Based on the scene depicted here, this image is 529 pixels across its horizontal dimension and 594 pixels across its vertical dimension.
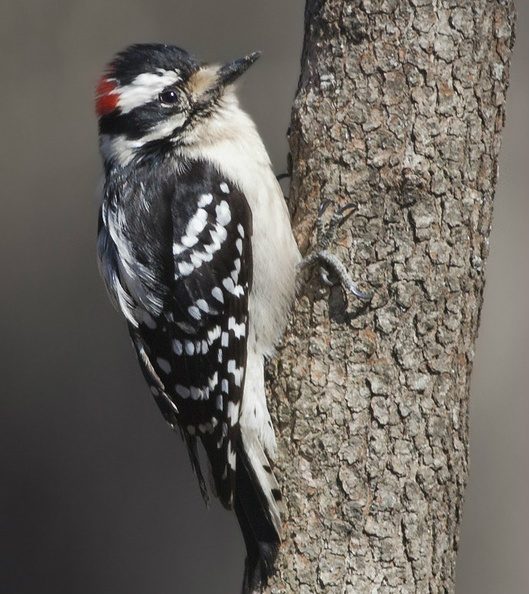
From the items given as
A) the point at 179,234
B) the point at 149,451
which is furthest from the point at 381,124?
the point at 149,451

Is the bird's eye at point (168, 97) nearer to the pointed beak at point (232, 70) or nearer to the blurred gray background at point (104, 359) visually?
the pointed beak at point (232, 70)

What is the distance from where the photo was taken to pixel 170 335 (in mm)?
3330

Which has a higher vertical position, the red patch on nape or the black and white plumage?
the red patch on nape

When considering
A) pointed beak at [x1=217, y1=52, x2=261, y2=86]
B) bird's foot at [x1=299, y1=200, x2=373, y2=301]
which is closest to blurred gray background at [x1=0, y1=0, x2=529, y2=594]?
pointed beak at [x1=217, y1=52, x2=261, y2=86]

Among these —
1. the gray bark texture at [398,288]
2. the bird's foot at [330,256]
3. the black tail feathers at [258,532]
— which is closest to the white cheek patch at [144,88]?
the gray bark texture at [398,288]

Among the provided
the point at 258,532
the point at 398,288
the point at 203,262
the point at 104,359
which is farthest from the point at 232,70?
the point at 104,359

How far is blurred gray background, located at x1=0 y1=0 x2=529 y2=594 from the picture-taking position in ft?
15.5

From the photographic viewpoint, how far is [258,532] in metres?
3.27

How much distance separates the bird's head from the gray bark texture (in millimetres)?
393

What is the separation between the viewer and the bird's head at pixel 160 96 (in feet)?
11.2

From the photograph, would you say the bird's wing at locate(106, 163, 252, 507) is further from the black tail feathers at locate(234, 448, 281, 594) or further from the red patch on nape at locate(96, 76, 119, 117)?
the red patch on nape at locate(96, 76, 119, 117)

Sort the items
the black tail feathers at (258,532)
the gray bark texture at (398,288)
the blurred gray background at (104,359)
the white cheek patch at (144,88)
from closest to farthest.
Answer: the gray bark texture at (398,288) → the black tail feathers at (258,532) → the white cheek patch at (144,88) → the blurred gray background at (104,359)

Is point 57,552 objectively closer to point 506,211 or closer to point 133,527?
point 133,527

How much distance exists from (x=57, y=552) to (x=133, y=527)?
0.40m
